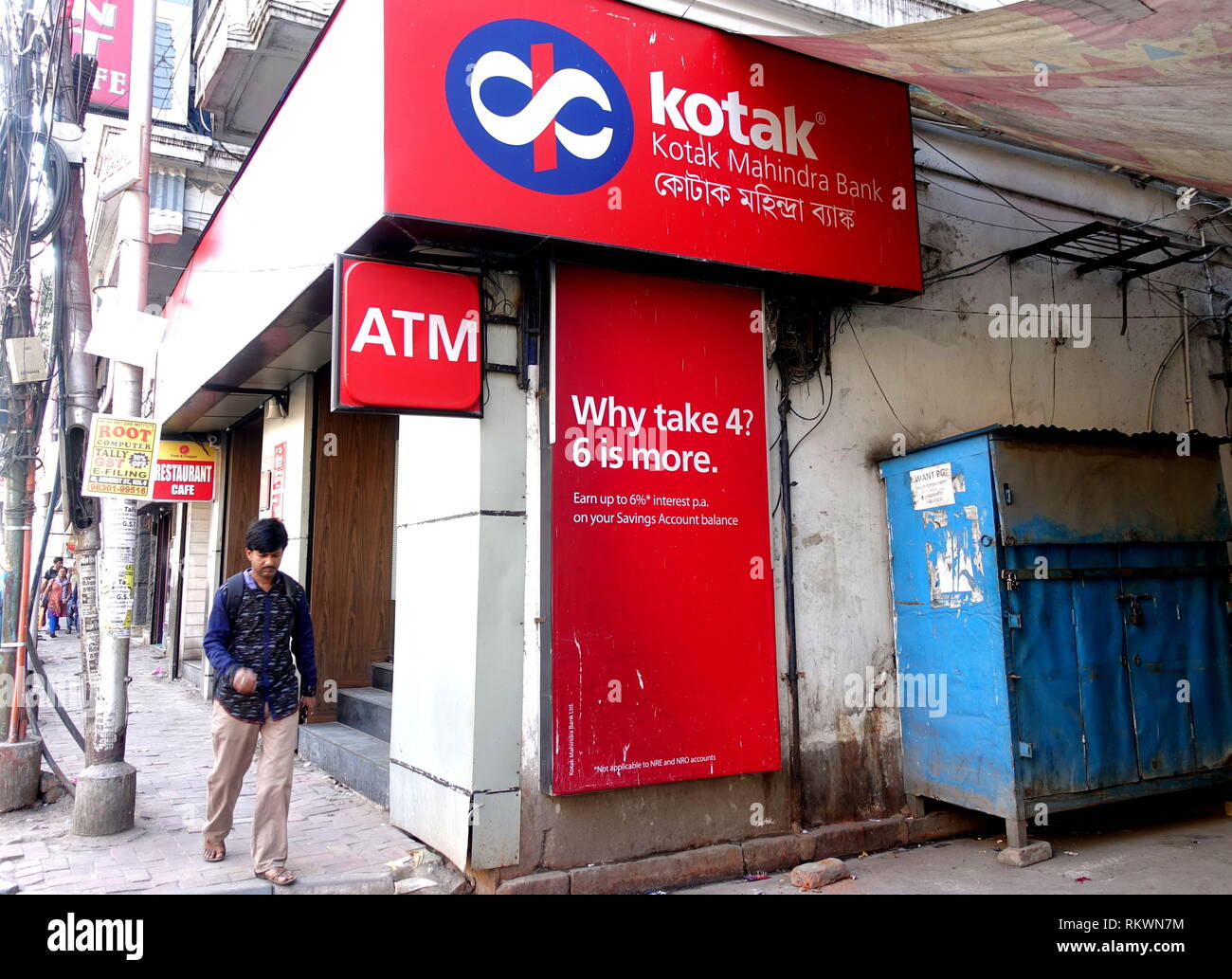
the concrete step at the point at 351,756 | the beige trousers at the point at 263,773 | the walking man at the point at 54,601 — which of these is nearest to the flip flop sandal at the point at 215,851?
the beige trousers at the point at 263,773

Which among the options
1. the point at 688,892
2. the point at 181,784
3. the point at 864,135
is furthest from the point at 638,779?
the point at 864,135

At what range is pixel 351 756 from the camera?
7016 millimetres

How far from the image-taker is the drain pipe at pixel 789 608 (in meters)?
5.85

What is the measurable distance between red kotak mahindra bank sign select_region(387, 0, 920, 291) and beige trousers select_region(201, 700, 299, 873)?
2988 millimetres

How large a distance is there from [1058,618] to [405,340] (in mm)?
4650

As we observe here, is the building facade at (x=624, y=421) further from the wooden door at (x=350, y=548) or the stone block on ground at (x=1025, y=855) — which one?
the stone block on ground at (x=1025, y=855)

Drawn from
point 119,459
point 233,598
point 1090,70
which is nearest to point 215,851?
point 233,598

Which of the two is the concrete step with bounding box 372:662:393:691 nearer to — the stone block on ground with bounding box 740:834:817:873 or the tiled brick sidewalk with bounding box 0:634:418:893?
→ the tiled brick sidewalk with bounding box 0:634:418:893

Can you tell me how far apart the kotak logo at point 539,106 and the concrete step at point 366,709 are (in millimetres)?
4463

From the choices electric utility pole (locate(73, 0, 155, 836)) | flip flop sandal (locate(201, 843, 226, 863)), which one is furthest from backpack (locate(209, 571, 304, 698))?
electric utility pole (locate(73, 0, 155, 836))

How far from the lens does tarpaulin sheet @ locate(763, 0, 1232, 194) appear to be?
14.2 ft

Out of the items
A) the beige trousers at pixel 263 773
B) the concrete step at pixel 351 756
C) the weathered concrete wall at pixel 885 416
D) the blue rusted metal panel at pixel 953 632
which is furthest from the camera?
the concrete step at pixel 351 756

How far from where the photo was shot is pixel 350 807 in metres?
6.47

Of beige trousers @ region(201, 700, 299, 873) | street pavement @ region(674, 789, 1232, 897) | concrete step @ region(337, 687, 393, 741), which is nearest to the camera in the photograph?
beige trousers @ region(201, 700, 299, 873)
